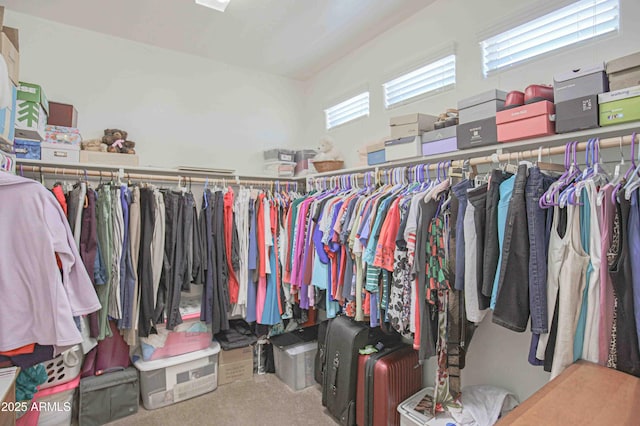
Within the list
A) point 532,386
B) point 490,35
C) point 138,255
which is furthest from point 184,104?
point 532,386

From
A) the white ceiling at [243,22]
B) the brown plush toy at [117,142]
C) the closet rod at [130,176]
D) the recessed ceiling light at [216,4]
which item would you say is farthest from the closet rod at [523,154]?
the brown plush toy at [117,142]

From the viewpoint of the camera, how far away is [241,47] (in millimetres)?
2908

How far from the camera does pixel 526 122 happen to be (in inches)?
59.7

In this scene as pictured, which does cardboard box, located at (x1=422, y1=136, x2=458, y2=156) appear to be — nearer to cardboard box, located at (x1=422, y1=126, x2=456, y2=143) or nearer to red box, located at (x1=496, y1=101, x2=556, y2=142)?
cardboard box, located at (x1=422, y1=126, x2=456, y2=143)

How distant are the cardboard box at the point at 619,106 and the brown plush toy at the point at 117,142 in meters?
2.84

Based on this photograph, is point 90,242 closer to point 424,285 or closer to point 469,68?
point 424,285

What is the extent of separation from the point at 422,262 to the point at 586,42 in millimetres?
1339

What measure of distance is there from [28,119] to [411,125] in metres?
2.24

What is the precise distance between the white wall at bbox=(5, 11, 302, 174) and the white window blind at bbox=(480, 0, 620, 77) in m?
2.12

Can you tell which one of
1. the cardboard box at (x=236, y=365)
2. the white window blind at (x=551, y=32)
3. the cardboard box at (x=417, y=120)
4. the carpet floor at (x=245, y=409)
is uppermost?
the white window blind at (x=551, y=32)

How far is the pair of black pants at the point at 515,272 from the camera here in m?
1.30

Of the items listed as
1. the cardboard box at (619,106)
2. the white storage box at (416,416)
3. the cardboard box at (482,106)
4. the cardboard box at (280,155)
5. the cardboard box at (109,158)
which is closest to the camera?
the cardboard box at (619,106)

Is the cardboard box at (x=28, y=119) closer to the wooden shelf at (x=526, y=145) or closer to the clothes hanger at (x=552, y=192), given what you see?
the wooden shelf at (x=526, y=145)

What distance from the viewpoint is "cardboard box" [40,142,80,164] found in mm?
2217
